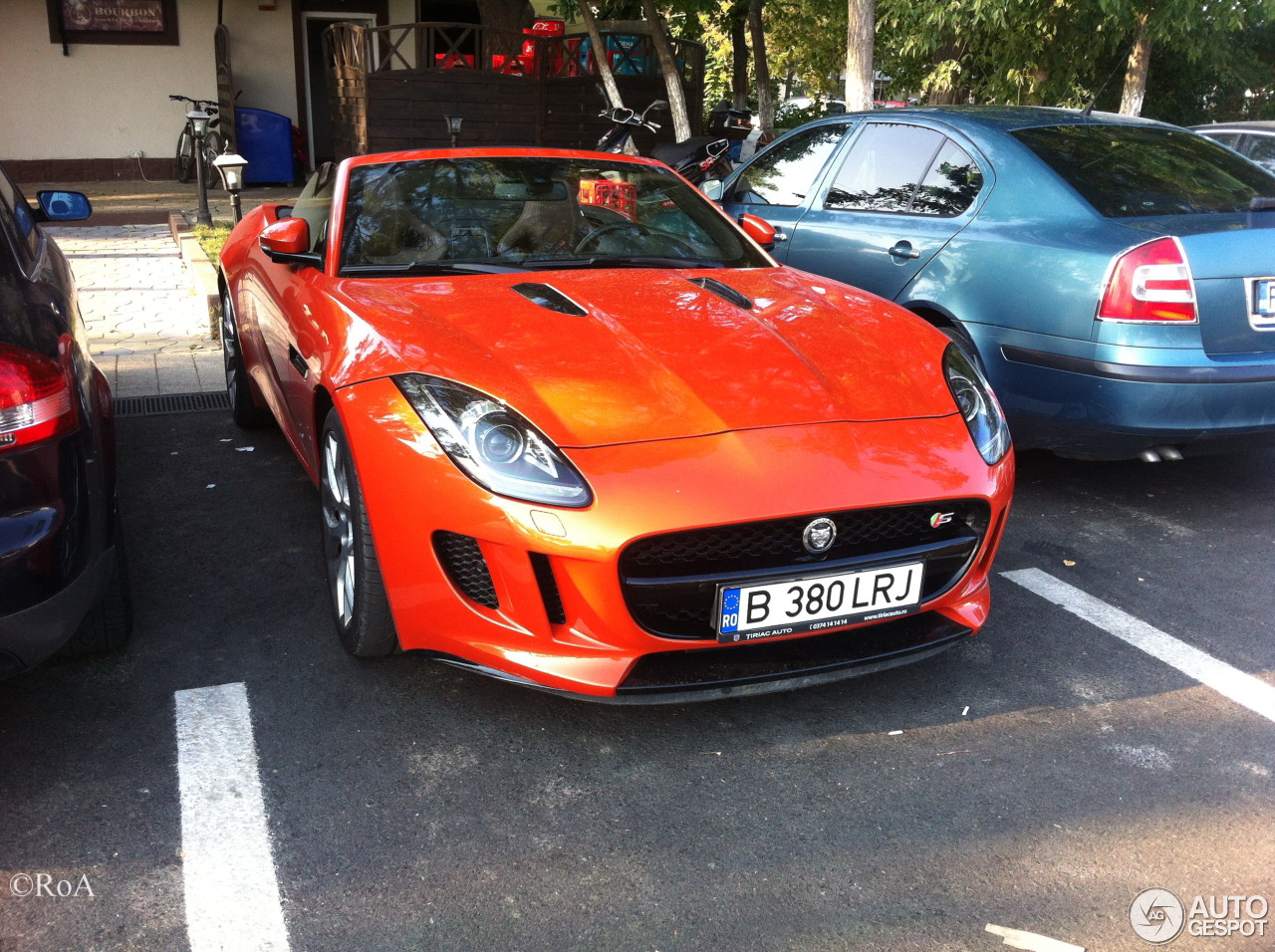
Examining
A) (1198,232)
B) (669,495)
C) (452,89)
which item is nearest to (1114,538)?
(1198,232)

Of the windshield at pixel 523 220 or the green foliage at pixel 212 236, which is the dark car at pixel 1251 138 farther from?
the green foliage at pixel 212 236

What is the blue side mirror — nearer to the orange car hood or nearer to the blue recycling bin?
the orange car hood

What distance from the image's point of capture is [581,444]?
2.62m

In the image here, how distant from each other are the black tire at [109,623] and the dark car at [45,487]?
0.08m

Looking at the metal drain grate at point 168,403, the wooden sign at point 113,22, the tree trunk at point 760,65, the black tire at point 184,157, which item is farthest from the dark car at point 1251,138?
the wooden sign at point 113,22

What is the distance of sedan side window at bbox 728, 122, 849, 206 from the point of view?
5.65 m

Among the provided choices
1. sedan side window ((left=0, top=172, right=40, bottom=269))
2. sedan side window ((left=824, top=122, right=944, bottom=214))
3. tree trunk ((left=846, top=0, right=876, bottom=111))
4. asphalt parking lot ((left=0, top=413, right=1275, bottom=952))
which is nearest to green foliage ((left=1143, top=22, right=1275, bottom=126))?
tree trunk ((left=846, top=0, right=876, bottom=111))

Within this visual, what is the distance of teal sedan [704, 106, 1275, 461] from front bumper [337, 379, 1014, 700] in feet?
4.89

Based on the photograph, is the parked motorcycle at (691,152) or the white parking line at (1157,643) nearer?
the white parking line at (1157,643)

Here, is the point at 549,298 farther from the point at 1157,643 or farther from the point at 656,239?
the point at 1157,643

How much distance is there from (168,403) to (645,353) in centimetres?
361

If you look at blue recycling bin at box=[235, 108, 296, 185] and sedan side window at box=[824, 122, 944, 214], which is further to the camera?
blue recycling bin at box=[235, 108, 296, 185]

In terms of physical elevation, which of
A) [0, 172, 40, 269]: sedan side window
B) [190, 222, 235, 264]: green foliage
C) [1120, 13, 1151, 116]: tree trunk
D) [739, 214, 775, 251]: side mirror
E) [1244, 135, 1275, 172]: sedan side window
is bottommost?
[190, 222, 235, 264]: green foliage

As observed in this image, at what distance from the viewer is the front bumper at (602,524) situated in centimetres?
251
